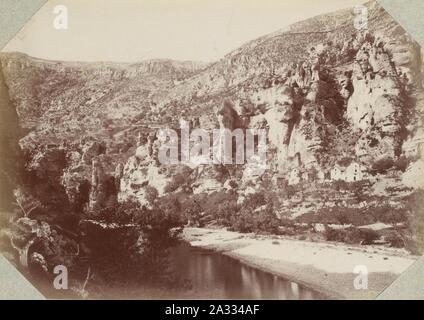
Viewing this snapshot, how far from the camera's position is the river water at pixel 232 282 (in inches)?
120

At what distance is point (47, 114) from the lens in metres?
3.19

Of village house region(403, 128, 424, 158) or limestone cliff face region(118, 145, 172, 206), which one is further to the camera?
limestone cliff face region(118, 145, 172, 206)

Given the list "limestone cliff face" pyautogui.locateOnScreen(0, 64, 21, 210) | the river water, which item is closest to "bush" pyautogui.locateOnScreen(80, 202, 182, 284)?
the river water

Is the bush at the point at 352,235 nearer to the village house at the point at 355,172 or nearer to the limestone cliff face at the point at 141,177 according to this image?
the village house at the point at 355,172

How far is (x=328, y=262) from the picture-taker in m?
3.05

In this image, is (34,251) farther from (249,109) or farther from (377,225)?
(377,225)

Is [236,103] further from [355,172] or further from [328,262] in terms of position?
[328,262]

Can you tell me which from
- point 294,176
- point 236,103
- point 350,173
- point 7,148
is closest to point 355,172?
point 350,173

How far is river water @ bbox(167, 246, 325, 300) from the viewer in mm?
3051

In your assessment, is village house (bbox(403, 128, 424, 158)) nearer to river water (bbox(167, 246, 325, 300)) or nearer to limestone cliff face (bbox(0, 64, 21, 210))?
river water (bbox(167, 246, 325, 300))

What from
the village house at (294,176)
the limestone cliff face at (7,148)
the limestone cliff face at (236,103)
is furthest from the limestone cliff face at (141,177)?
the village house at (294,176)

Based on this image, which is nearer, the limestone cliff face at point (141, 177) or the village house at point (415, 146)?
the village house at point (415, 146)

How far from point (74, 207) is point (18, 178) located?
36cm

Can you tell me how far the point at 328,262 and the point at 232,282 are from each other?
0.55 metres
